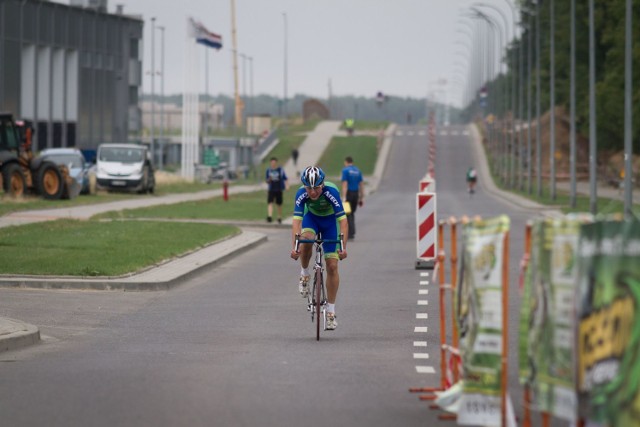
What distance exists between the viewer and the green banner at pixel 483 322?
9000mm

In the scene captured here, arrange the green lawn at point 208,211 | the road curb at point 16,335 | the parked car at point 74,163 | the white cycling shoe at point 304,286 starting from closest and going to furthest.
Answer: the road curb at point 16,335
the white cycling shoe at point 304,286
the green lawn at point 208,211
the parked car at point 74,163

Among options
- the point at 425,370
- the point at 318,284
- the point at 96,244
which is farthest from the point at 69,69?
the point at 425,370

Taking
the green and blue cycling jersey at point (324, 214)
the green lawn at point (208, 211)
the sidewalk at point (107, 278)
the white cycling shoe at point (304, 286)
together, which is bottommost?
the green lawn at point (208, 211)

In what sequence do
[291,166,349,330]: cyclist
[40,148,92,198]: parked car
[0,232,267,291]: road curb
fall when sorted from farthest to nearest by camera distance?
[40,148,92,198]: parked car → [0,232,267,291]: road curb → [291,166,349,330]: cyclist

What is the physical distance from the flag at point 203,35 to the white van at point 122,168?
→ 28.8 m

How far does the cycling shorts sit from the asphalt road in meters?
0.86

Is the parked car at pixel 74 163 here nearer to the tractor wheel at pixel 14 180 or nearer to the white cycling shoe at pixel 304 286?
the tractor wheel at pixel 14 180

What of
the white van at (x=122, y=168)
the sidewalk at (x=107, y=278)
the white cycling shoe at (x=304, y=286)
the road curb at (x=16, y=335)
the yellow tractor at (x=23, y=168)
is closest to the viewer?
the road curb at (x=16, y=335)

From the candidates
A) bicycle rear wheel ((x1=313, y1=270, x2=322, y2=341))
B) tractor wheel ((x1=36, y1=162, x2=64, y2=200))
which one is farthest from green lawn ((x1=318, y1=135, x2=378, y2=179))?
bicycle rear wheel ((x1=313, y1=270, x2=322, y2=341))

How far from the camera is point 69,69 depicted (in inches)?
3748

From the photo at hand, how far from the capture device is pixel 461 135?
14975 cm

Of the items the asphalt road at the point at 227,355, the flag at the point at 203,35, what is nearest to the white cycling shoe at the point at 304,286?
the asphalt road at the point at 227,355

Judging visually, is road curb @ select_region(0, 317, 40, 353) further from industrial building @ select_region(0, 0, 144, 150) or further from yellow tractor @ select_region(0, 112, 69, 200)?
industrial building @ select_region(0, 0, 144, 150)

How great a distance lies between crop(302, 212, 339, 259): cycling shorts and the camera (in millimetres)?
16531
